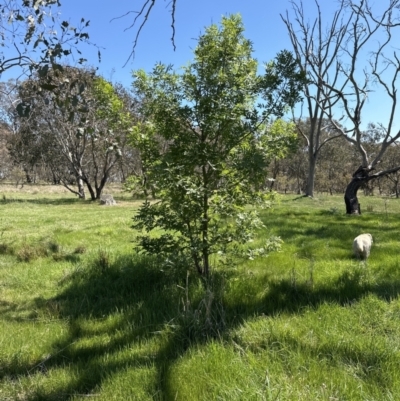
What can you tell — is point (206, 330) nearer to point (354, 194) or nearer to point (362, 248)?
point (362, 248)

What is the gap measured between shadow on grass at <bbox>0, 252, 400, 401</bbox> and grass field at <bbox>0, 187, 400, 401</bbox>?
0.02 m

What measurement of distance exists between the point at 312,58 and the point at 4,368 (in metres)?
24.4

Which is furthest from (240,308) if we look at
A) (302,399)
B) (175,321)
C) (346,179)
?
(346,179)

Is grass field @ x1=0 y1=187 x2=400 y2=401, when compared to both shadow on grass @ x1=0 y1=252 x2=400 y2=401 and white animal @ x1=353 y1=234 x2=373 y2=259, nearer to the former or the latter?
shadow on grass @ x1=0 y1=252 x2=400 y2=401

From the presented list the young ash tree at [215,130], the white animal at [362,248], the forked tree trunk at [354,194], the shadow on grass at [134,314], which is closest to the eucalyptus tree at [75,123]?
the young ash tree at [215,130]

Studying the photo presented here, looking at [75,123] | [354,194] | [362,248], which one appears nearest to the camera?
[75,123]

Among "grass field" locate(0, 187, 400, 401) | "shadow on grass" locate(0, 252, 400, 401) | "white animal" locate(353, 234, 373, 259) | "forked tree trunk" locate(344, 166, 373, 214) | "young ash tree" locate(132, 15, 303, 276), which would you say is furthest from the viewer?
"forked tree trunk" locate(344, 166, 373, 214)

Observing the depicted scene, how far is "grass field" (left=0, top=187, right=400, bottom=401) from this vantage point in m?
2.84

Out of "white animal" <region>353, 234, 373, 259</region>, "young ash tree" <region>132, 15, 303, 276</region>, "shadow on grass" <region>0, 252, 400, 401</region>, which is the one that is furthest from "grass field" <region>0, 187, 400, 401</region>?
"young ash tree" <region>132, 15, 303, 276</region>

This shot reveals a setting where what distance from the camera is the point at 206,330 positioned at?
3.64 meters

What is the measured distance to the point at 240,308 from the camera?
171 inches

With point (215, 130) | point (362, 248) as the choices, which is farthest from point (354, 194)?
point (215, 130)

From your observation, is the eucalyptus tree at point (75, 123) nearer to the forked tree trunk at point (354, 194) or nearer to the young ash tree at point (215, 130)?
the young ash tree at point (215, 130)

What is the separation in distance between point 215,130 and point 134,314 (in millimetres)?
2492
